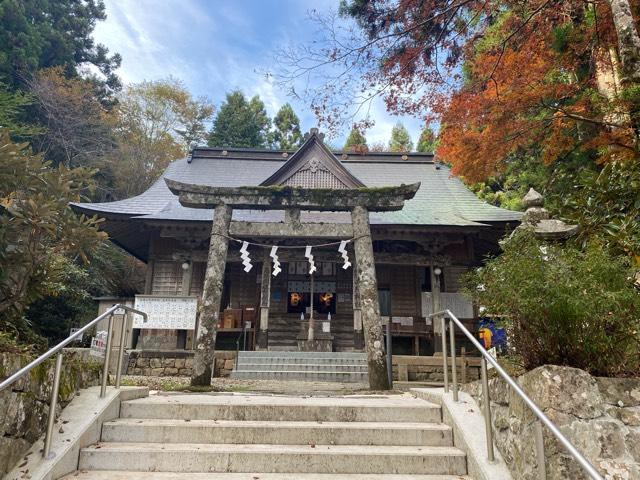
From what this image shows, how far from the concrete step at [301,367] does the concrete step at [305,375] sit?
0.15 m

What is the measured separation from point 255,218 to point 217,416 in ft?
33.7

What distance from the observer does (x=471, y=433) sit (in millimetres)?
3436

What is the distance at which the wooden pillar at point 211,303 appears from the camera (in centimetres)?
670

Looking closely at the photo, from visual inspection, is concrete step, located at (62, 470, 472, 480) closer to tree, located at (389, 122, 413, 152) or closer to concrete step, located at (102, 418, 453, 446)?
concrete step, located at (102, 418, 453, 446)

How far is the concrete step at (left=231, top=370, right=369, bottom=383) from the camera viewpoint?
9.53 metres

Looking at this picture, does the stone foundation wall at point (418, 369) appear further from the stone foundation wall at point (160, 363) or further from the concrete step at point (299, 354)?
the stone foundation wall at point (160, 363)

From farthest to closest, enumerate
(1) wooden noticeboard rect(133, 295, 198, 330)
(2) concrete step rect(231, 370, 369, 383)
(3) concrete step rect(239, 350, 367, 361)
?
(1) wooden noticeboard rect(133, 295, 198, 330)
(3) concrete step rect(239, 350, 367, 361)
(2) concrete step rect(231, 370, 369, 383)

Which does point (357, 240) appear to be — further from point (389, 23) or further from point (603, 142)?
point (603, 142)

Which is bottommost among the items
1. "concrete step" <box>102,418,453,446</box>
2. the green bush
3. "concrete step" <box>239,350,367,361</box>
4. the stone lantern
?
"concrete step" <box>102,418,453,446</box>

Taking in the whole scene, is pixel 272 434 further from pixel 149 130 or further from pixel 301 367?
pixel 149 130

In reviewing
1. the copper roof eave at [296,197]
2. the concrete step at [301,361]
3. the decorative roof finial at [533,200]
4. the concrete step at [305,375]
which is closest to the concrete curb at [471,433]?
the decorative roof finial at [533,200]

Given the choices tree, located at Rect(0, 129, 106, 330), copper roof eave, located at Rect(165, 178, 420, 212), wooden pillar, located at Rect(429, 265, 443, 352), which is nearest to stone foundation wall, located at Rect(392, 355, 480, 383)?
wooden pillar, located at Rect(429, 265, 443, 352)

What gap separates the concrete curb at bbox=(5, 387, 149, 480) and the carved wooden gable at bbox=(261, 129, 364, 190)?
28.8 ft

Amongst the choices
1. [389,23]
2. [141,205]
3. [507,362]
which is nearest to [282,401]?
[507,362]
